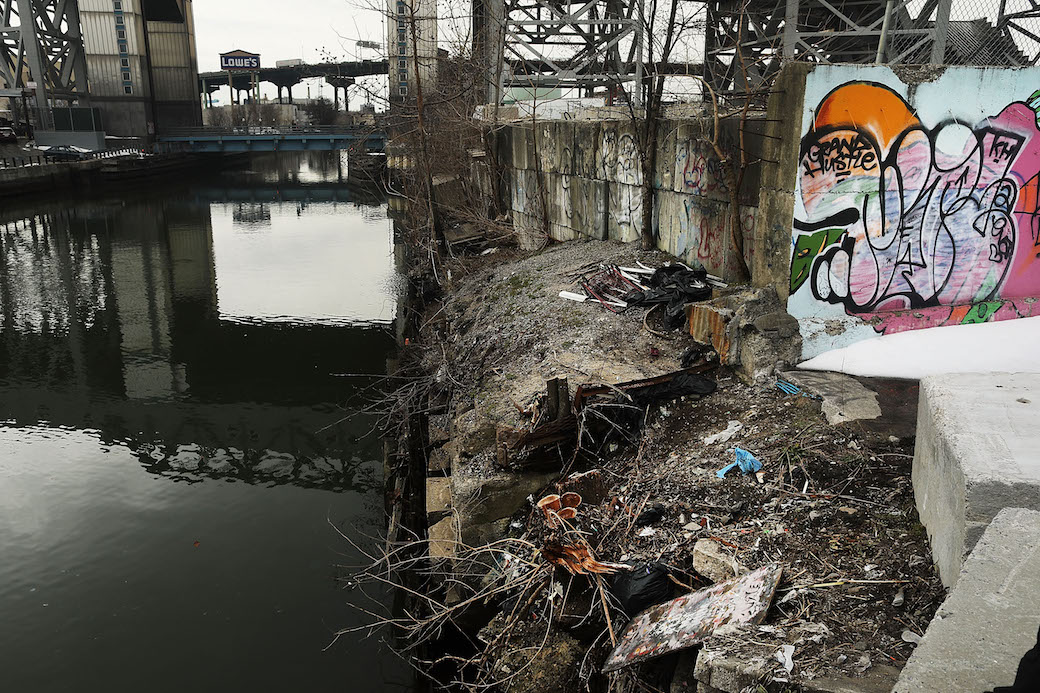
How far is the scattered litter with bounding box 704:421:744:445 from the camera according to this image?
19.7 ft

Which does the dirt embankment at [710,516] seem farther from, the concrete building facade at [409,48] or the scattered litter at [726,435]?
the concrete building facade at [409,48]

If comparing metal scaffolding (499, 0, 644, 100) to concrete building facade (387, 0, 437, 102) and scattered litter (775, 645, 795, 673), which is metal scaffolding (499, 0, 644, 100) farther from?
scattered litter (775, 645, 795, 673)

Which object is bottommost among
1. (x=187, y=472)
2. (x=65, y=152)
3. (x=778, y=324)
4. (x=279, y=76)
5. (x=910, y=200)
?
(x=187, y=472)

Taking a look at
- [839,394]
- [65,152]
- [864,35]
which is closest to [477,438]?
[839,394]

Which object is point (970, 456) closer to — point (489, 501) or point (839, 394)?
point (839, 394)

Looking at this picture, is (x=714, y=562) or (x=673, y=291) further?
(x=673, y=291)

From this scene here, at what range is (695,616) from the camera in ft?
13.7

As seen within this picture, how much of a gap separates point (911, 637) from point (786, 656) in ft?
1.93

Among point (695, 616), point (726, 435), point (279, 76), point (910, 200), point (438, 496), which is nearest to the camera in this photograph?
point (695, 616)

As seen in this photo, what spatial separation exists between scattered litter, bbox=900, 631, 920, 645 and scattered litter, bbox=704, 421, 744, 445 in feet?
8.06

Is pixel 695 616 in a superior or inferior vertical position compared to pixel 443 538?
superior

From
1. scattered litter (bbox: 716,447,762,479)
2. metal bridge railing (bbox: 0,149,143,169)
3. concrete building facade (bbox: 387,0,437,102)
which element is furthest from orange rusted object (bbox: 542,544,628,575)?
metal bridge railing (bbox: 0,149,143,169)

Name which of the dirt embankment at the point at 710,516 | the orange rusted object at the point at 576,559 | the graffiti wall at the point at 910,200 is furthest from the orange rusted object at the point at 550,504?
the graffiti wall at the point at 910,200

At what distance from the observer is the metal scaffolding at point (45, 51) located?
184 ft
